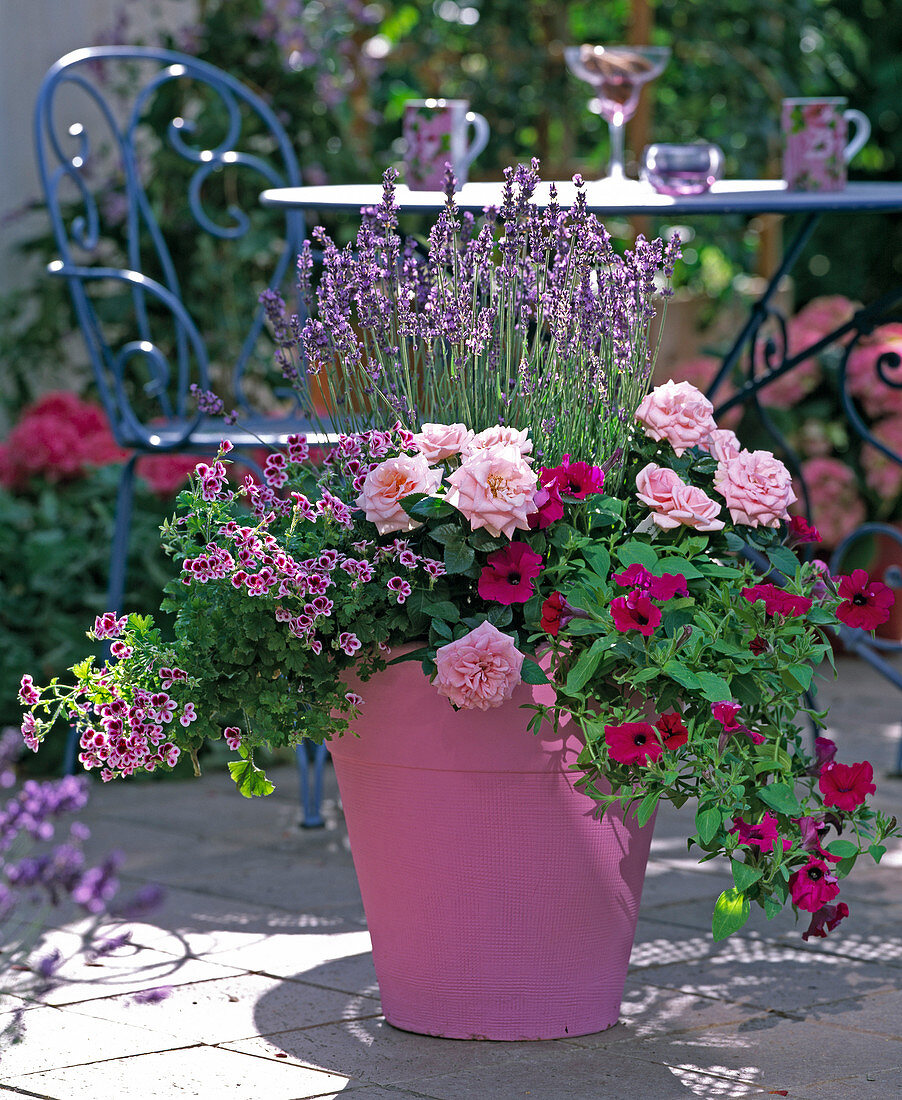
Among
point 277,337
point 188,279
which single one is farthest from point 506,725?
point 188,279

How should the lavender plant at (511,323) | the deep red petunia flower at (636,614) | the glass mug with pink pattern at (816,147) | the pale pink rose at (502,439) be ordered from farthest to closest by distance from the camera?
the glass mug with pink pattern at (816,147) < the lavender plant at (511,323) < the pale pink rose at (502,439) < the deep red petunia flower at (636,614)

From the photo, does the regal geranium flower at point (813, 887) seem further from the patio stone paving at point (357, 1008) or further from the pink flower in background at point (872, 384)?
the pink flower in background at point (872, 384)

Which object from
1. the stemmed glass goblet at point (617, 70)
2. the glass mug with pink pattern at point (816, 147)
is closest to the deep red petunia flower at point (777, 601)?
the glass mug with pink pattern at point (816, 147)

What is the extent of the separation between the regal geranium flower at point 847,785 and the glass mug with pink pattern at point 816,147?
1.31 m

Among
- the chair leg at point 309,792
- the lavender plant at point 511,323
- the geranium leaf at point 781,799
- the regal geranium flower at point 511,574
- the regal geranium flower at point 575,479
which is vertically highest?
the lavender plant at point 511,323

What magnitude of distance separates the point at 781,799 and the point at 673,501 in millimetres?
343

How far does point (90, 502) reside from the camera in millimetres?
3625

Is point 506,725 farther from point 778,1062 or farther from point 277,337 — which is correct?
point 277,337

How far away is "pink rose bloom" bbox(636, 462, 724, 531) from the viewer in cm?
180

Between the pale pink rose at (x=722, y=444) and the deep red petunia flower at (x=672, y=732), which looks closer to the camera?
the deep red petunia flower at (x=672, y=732)

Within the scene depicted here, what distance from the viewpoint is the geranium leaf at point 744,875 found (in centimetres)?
169

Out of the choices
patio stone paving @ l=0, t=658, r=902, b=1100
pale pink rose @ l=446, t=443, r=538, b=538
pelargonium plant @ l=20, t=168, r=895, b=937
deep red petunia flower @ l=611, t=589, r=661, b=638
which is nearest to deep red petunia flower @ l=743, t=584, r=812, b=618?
pelargonium plant @ l=20, t=168, r=895, b=937

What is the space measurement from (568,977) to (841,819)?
0.36 metres

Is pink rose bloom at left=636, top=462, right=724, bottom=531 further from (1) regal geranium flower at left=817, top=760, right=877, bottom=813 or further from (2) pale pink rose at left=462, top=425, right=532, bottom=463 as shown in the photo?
(1) regal geranium flower at left=817, top=760, right=877, bottom=813
